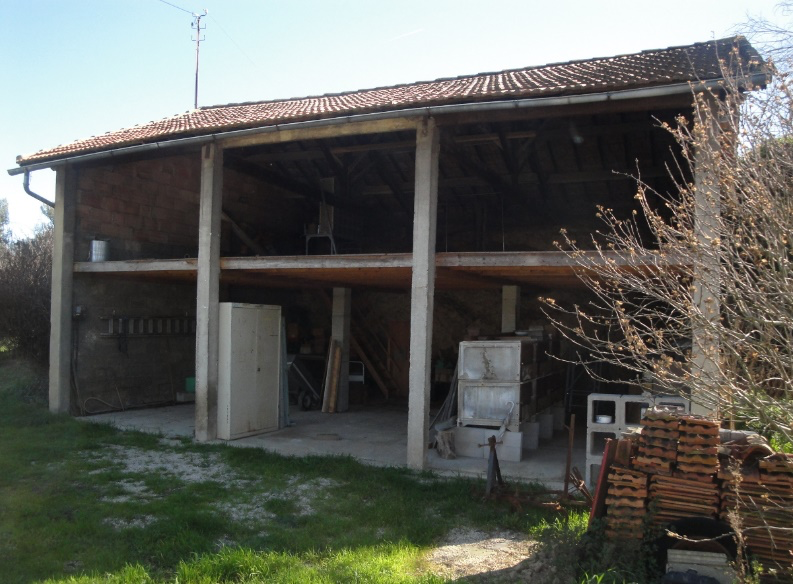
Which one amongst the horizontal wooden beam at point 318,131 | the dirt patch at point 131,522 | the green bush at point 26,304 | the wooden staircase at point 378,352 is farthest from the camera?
the wooden staircase at point 378,352

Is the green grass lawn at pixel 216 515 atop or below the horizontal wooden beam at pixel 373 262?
below

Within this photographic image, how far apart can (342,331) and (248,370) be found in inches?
133

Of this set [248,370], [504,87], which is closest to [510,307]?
[504,87]

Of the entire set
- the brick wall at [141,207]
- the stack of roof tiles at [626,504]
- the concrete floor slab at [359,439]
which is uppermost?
the brick wall at [141,207]

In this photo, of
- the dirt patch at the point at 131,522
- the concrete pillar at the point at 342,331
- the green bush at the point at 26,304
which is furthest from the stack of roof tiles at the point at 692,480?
the green bush at the point at 26,304

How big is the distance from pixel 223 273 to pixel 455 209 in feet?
20.5

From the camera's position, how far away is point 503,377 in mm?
9148

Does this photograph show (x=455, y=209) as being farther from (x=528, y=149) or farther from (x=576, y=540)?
(x=576, y=540)

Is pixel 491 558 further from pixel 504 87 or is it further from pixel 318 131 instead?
pixel 318 131

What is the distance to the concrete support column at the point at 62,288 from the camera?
11.5 metres

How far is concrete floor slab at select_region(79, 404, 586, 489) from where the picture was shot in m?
8.38

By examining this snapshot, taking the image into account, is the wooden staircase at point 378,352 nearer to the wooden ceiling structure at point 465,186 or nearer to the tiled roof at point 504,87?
the wooden ceiling structure at point 465,186

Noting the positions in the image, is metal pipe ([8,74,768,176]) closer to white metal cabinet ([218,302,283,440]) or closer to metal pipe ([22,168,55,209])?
metal pipe ([22,168,55,209])

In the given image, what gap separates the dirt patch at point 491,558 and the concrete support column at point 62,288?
28.0 ft
